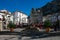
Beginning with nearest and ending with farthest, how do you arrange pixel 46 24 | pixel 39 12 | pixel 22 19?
pixel 46 24, pixel 39 12, pixel 22 19

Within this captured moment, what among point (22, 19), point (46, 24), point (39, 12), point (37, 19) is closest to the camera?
point (46, 24)

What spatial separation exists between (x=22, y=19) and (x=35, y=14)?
40.2 ft

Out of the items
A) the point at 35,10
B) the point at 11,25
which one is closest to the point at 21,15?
the point at 35,10

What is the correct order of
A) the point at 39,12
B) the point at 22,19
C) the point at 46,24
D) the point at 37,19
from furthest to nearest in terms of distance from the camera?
the point at 22,19
the point at 39,12
the point at 37,19
the point at 46,24

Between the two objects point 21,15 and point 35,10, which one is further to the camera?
point 21,15

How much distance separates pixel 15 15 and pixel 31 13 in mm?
11102

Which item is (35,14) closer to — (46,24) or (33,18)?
(33,18)

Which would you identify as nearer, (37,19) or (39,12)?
(37,19)

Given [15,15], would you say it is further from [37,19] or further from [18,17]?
[37,19]

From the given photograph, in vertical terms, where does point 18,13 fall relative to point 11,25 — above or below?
above

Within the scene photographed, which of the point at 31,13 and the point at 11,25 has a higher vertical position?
the point at 31,13

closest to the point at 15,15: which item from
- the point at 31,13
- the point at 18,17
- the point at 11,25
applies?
the point at 18,17

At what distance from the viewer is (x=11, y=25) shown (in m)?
28.8

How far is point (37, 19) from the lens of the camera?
95500 millimetres
